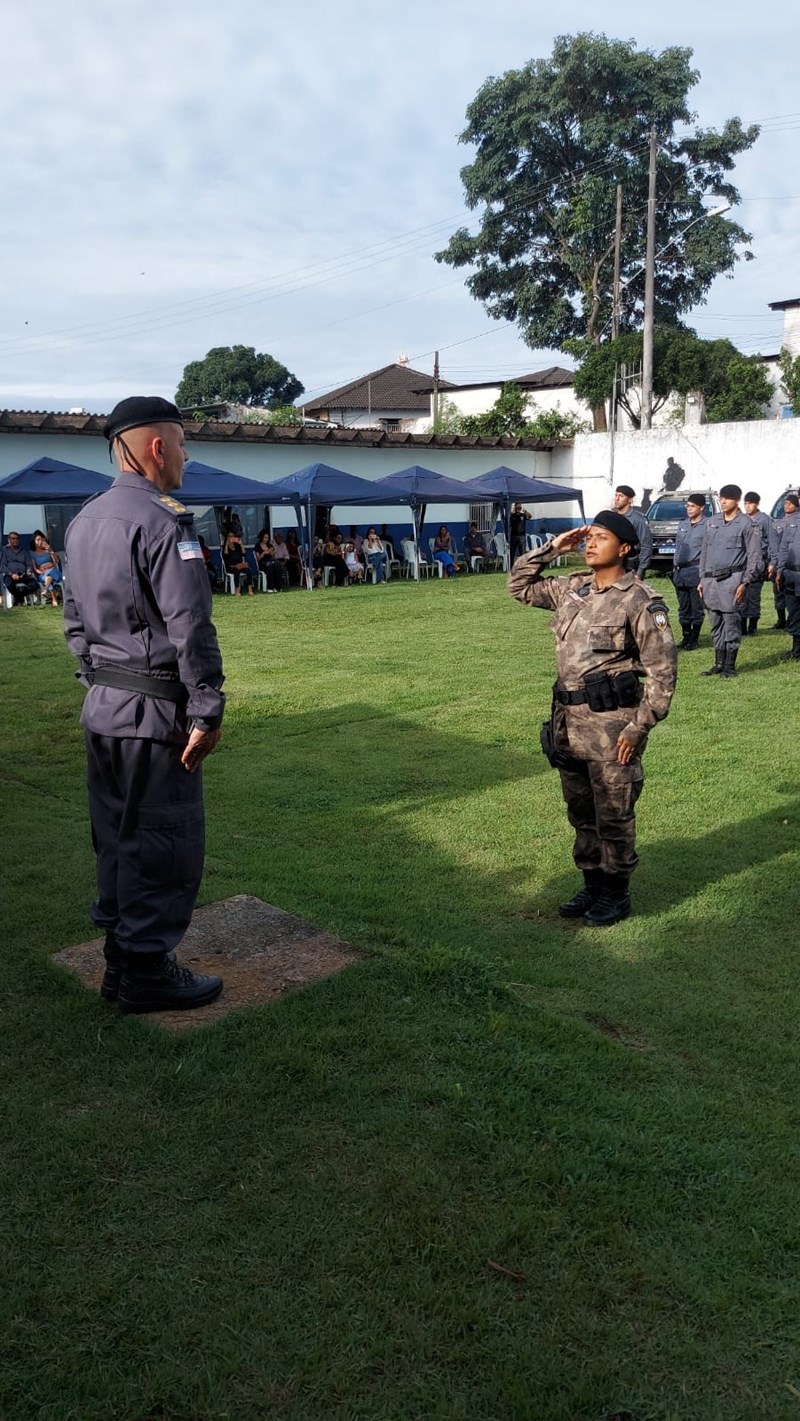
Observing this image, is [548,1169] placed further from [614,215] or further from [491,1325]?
[614,215]

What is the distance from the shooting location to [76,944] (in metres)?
4.34

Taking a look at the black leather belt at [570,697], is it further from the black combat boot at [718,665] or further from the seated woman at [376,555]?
the seated woman at [376,555]

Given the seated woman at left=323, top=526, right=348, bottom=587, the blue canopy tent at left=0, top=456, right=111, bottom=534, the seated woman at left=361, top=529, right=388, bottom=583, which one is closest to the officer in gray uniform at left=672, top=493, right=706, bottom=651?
the blue canopy tent at left=0, top=456, right=111, bottom=534

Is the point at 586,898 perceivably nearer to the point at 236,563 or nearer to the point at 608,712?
the point at 608,712

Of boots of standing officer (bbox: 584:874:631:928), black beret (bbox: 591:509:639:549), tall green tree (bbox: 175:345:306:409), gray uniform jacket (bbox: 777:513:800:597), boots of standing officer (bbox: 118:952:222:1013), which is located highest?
tall green tree (bbox: 175:345:306:409)

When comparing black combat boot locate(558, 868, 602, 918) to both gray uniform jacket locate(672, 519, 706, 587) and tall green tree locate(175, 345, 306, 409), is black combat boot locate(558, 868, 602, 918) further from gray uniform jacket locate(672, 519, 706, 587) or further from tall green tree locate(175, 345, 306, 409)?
tall green tree locate(175, 345, 306, 409)

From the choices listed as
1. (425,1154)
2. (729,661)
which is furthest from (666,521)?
(425,1154)

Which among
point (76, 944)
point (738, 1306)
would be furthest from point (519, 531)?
point (738, 1306)

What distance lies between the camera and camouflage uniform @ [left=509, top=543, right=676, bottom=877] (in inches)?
186

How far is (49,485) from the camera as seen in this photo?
19109 millimetres

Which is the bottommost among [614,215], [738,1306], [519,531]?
[738,1306]

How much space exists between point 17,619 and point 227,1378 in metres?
16.8

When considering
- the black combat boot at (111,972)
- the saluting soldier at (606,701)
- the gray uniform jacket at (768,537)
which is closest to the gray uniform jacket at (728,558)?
the gray uniform jacket at (768,537)

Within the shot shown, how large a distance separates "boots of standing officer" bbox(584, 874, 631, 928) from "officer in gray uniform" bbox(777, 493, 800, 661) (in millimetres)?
7800
